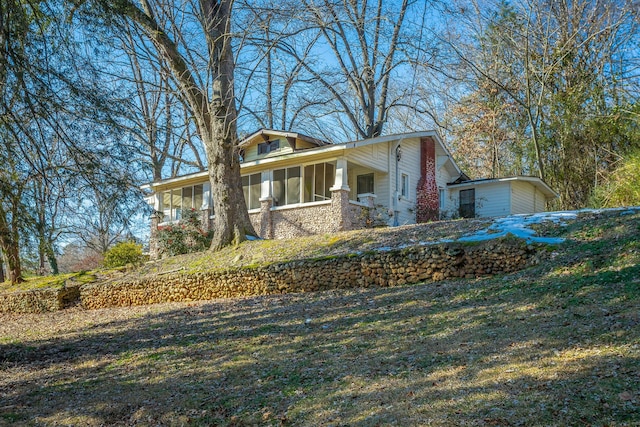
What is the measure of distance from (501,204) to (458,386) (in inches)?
732

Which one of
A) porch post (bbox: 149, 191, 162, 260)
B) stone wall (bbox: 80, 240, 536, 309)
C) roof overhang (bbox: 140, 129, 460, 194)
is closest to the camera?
stone wall (bbox: 80, 240, 536, 309)

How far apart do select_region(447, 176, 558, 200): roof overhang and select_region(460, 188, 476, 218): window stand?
0.33 m

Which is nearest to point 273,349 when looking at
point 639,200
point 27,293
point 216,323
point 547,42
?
point 216,323

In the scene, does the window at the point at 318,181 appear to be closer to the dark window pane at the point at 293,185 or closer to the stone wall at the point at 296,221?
the dark window pane at the point at 293,185

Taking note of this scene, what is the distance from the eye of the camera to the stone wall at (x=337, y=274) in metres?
10.8

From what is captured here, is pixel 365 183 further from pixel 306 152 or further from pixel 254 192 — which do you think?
pixel 254 192

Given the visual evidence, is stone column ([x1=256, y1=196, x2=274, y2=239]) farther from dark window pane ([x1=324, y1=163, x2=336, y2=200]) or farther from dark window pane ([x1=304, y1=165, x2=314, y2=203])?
dark window pane ([x1=324, y1=163, x2=336, y2=200])

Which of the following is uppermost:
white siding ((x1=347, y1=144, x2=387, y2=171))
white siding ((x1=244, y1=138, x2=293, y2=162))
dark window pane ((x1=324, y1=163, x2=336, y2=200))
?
white siding ((x1=244, y1=138, x2=293, y2=162))

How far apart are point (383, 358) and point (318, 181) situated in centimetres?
1405

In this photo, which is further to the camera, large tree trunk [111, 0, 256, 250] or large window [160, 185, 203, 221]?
large window [160, 185, 203, 221]

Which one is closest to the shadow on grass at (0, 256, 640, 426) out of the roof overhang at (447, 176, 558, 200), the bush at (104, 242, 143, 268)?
the bush at (104, 242, 143, 268)

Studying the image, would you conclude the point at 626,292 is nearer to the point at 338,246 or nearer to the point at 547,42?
the point at 338,246

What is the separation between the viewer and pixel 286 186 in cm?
2036

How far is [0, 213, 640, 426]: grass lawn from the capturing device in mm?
4914
